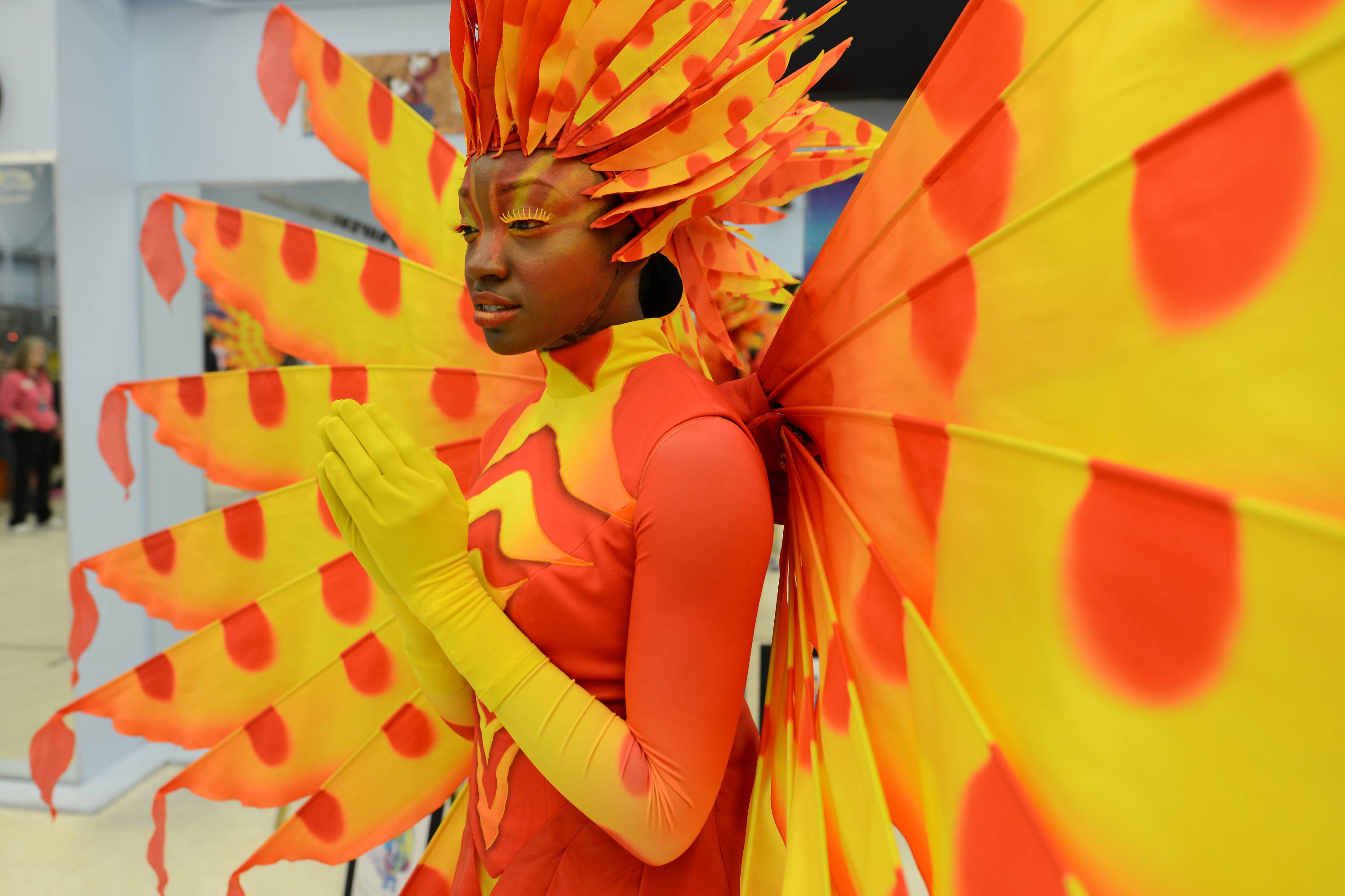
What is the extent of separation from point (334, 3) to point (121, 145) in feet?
2.34

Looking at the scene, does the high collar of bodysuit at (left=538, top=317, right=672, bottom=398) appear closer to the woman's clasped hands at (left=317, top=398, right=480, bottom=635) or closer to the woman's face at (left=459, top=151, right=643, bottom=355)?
the woman's face at (left=459, top=151, right=643, bottom=355)

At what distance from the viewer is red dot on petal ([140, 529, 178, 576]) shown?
35.5 inches

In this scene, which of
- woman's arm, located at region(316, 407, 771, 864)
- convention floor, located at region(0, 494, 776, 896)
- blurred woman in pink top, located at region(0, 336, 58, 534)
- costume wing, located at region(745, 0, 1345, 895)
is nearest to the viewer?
costume wing, located at region(745, 0, 1345, 895)

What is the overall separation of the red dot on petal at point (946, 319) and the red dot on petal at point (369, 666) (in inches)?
27.3

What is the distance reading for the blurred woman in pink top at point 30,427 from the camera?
218cm

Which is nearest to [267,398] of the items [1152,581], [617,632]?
[617,632]

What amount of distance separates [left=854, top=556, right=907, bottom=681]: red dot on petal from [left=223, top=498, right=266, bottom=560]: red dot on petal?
0.70 meters

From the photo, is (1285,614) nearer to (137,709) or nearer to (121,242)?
(137,709)

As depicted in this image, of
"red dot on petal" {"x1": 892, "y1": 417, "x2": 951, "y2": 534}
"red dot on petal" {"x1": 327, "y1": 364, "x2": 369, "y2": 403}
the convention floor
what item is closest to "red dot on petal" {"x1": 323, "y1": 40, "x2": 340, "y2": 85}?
"red dot on petal" {"x1": 327, "y1": 364, "x2": 369, "y2": 403}

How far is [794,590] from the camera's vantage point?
27.1 inches

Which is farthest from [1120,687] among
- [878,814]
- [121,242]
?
[121,242]

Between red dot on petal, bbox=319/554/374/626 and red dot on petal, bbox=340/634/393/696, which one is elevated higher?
red dot on petal, bbox=319/554/374/626

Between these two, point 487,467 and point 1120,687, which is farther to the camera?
point 487,467

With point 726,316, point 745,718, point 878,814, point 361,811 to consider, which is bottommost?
point 361,811
